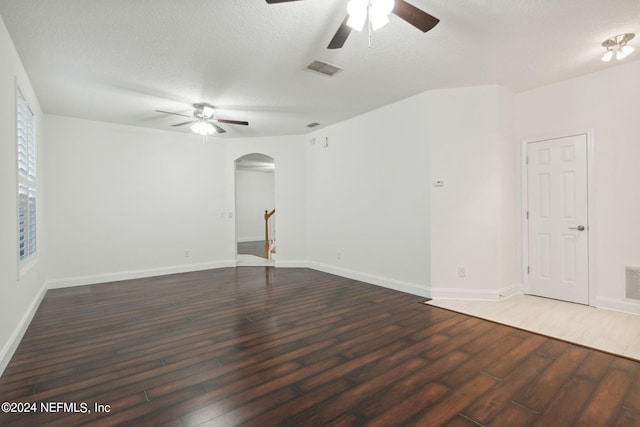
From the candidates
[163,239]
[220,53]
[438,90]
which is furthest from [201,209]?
[438,90]

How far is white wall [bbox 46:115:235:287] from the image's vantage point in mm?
5180

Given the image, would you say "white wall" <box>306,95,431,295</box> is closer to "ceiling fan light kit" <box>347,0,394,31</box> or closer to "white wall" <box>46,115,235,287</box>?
"white wall" <box>46,115,235,287</box>

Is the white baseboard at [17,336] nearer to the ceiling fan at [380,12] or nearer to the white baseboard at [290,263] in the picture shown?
the ceiling fan at [380,12]

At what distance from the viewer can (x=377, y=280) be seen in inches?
199

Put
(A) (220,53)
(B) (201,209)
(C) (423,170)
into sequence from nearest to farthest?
(A) (220,53), (C) (423,170), (B) (201,209)

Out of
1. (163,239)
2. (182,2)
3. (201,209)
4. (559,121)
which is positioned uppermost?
(182,2)

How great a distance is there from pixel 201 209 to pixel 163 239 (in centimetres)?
95

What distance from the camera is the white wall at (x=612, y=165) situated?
353 centimetres

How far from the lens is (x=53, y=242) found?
16.7 feet

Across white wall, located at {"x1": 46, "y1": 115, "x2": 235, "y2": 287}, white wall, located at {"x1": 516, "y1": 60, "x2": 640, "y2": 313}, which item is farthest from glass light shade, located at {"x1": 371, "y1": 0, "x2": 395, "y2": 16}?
white wall, located at {"x1": 46, "y1": 115, "x2": 235, "y2": 287}

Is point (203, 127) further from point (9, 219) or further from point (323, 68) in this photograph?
point (9, 219)

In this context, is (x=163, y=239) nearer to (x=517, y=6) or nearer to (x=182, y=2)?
(x=182, y=2)

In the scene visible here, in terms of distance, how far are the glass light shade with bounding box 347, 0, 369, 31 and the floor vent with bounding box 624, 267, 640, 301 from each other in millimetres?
4071

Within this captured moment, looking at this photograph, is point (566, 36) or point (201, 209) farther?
point (201, 209)
